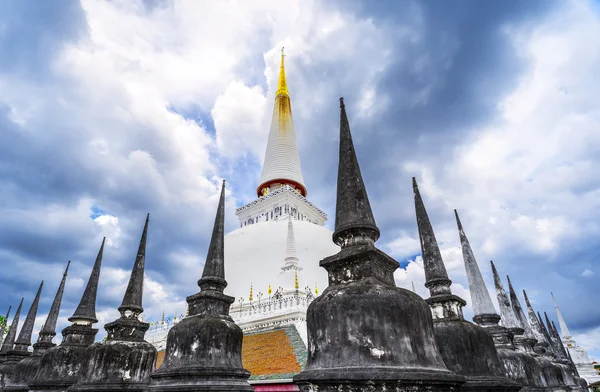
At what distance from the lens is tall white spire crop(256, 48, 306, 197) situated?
43.0m

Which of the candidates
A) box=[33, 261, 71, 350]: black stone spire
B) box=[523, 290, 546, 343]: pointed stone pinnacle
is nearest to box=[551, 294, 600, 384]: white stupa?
box=[523, 290, 546, 343]: pointed stone pinnacle

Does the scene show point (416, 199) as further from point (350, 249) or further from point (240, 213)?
point (240, 213)

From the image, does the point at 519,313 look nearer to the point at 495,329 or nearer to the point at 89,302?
the point at 495,329

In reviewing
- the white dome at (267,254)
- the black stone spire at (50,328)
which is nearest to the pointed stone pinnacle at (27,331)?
the black stone spire at (50,328)

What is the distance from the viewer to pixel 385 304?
155 inches

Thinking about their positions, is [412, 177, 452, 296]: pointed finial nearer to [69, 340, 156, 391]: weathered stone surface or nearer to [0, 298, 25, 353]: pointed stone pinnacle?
[69, 340, 156, 391]: weathered stone surface

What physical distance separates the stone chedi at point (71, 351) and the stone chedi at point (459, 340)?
8472 mm

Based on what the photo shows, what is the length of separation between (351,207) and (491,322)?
20.8ft

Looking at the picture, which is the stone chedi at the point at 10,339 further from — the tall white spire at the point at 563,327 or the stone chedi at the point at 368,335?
the tall white spire at the point at 563,327

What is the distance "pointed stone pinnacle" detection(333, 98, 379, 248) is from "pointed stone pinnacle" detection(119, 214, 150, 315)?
596 centimetres

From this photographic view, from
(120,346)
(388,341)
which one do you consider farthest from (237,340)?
(388,341)

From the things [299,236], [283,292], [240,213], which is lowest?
[283,292]

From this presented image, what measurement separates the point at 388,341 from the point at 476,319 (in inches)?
257

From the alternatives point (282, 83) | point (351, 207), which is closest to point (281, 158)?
point (282, 83)
